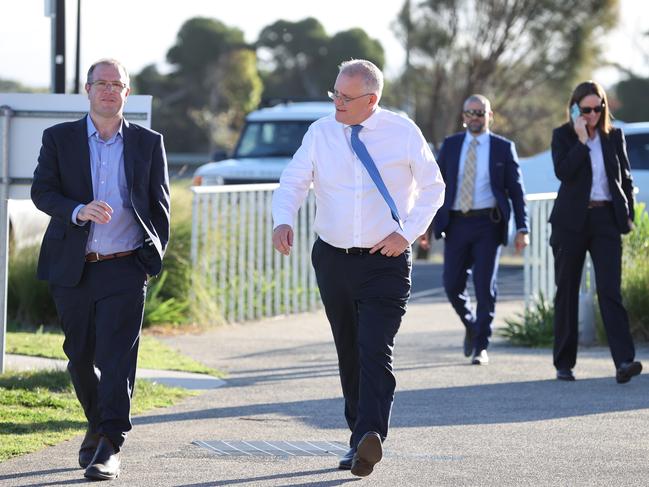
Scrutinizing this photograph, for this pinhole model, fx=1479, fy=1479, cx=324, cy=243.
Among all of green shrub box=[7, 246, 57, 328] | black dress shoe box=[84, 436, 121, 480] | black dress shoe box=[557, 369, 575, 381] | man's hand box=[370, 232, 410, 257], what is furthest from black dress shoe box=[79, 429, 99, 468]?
green shrub box=[7, 246, 57, 328]

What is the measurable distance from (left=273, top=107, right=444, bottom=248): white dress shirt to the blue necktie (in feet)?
0.11

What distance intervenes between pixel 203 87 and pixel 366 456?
78270mm

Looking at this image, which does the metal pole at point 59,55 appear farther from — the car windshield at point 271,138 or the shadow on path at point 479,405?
the car windshield at point 271,138

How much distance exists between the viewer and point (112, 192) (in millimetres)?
6973

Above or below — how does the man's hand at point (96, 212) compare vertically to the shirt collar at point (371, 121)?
below

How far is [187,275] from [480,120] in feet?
12.1

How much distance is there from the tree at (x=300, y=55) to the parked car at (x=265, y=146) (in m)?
68.0

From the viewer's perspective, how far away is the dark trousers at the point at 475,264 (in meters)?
10.8

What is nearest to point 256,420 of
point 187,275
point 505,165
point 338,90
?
point 338,90

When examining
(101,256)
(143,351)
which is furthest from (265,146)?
(101,256)

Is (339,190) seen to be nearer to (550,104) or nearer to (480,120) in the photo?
(480,120)

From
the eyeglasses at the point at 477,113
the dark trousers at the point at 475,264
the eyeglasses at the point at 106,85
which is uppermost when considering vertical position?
the eyeglasses at the point at 106,85

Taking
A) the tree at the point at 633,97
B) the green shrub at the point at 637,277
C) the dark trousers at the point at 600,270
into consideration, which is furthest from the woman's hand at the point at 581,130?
the tree at the point at 633,97

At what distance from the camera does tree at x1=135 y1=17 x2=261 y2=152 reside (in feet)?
226
